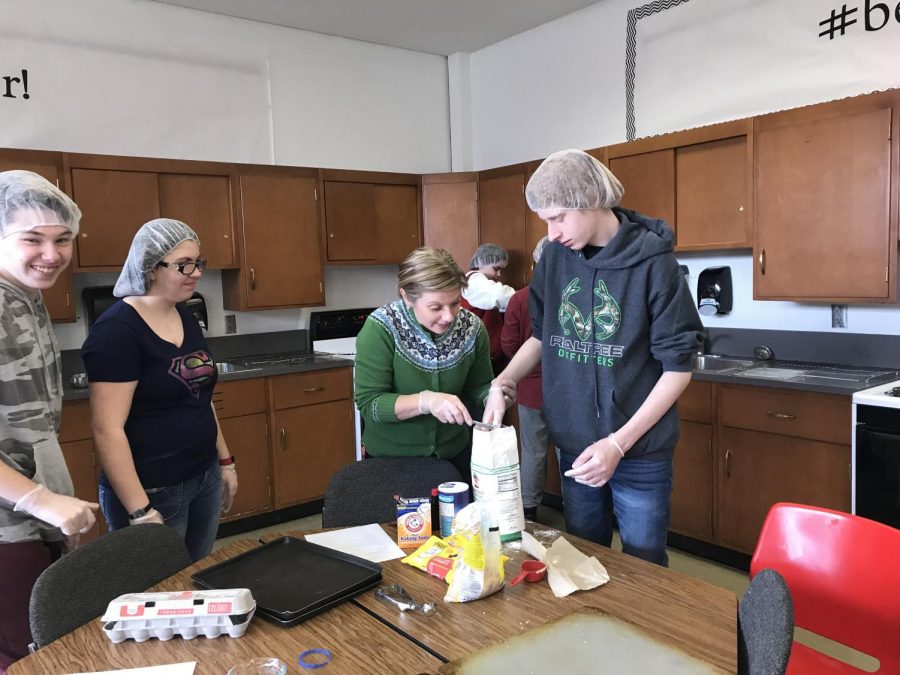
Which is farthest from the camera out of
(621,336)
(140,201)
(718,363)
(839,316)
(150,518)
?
(140,201)

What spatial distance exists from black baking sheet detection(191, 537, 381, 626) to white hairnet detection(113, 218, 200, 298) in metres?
0.90

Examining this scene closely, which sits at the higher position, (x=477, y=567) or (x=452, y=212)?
(x=452, y=212)

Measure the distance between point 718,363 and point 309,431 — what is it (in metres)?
2.33

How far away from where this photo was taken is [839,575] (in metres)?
1.54

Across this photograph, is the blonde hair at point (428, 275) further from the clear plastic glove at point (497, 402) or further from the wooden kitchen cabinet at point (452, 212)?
the wooden kitchen cabinet at point (452, 212)

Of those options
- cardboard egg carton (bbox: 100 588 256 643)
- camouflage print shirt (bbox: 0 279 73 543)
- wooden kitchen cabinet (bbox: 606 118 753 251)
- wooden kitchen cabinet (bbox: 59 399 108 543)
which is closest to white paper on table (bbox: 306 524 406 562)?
cardboard egg carton (bbox: 100 588 256 643)

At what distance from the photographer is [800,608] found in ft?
5.23

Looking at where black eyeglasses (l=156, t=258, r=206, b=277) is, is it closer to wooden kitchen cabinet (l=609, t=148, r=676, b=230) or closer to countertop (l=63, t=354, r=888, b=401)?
countertop (l=63, t=354, r=888, b=401)

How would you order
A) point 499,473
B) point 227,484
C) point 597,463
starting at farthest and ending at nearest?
1. point 227,484
2. point 597,463
3. point 499,473

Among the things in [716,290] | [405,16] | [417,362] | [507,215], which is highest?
[405,16]

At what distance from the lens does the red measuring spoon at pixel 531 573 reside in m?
1.46

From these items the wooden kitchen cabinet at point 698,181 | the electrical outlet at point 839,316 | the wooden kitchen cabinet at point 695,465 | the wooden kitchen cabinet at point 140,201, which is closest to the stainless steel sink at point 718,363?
the wooden kitchen cabinet at point 695,465

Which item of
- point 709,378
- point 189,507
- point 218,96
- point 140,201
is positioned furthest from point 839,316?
point 218,96

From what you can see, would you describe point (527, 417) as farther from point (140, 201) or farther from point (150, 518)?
point (140, 201)
